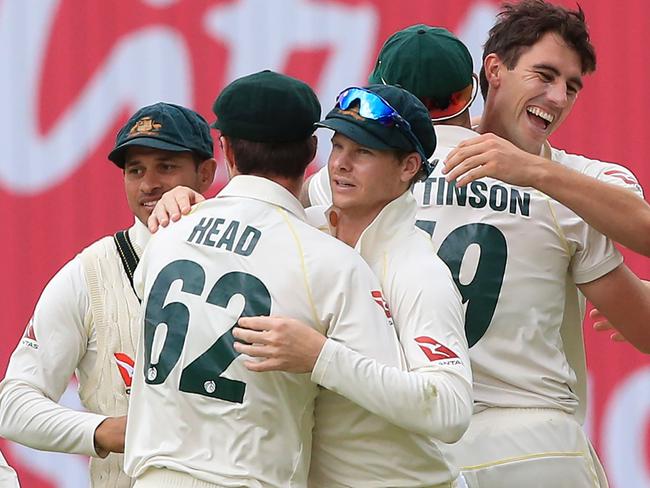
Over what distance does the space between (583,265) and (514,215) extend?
0.22 meters

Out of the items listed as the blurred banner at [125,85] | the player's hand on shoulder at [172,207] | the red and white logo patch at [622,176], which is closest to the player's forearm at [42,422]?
the player's hand on shoulder at [172,207]

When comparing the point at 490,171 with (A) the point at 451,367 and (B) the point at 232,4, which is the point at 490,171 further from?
(B) the point at 232,4

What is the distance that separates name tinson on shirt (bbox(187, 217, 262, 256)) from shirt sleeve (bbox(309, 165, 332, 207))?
2.20ft

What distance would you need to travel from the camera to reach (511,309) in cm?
347

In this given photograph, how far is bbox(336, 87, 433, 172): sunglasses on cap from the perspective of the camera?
3064 millimetres

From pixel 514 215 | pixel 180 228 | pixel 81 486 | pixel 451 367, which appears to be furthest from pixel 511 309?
pixel 81 486

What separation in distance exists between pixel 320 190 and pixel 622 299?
802 millimetres

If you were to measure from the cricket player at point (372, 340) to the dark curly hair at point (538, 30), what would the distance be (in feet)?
2.32

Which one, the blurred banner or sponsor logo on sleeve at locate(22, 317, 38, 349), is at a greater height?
the blurred banner

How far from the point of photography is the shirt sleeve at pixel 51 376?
11.5 feet

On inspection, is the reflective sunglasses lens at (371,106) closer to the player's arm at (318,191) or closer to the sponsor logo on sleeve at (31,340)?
the player's arm at (318,191)

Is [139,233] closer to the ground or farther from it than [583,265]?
closer to the ground

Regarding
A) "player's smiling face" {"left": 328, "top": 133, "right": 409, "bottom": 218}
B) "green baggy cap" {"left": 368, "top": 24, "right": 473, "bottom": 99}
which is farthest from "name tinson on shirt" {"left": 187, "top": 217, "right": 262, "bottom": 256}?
"green baggy cap" {"left": 368, "top": 24, "right": 473, "bottom": 99}

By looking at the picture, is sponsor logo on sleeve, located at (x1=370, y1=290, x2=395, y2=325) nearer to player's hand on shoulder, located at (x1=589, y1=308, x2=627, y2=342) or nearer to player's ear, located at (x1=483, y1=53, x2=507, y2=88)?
player's hand on shoulder, located at (x1=589, y1=308, x2=627, y2=342)
